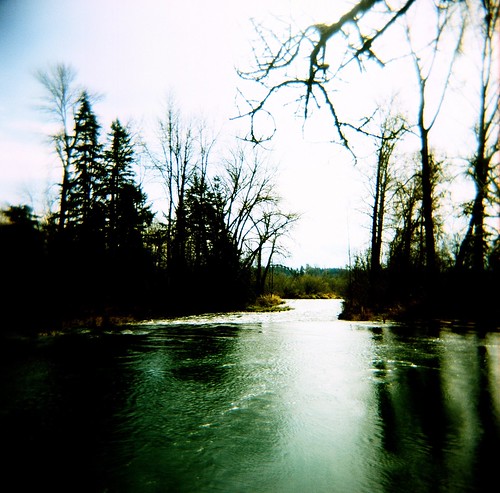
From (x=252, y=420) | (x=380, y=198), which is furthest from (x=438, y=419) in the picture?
(x=380, y=198)

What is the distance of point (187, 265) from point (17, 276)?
1603 centimetres

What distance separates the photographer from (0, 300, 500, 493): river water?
297 cm

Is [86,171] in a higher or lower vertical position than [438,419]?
higher

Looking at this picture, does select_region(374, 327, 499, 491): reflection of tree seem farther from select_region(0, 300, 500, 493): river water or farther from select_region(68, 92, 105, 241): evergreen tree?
select_region(68, 92, 105, 241): evergreen tree

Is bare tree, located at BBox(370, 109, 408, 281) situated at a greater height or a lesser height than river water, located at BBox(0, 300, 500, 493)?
greater

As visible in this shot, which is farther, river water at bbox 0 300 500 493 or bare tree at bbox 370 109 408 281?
bare tree at bbox 370 109 408 281

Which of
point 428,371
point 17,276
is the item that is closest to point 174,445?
point 428,371

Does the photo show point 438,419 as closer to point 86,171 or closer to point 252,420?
point 252,420

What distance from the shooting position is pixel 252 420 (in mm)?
4211

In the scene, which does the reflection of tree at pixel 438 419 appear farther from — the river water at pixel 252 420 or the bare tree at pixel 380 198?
the bare tree at pixel 380 198

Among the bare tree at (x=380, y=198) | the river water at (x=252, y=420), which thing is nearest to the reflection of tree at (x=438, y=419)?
the river water at (x=252, y=420)

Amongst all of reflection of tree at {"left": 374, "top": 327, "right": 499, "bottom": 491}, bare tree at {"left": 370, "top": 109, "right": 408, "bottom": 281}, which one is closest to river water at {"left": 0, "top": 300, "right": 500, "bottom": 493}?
reflection of tree at {"left": 374, "top": 327, "right": 499, "bottom": 491}

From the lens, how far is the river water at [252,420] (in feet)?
9.76

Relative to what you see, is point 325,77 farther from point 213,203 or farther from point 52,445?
point 213,203
